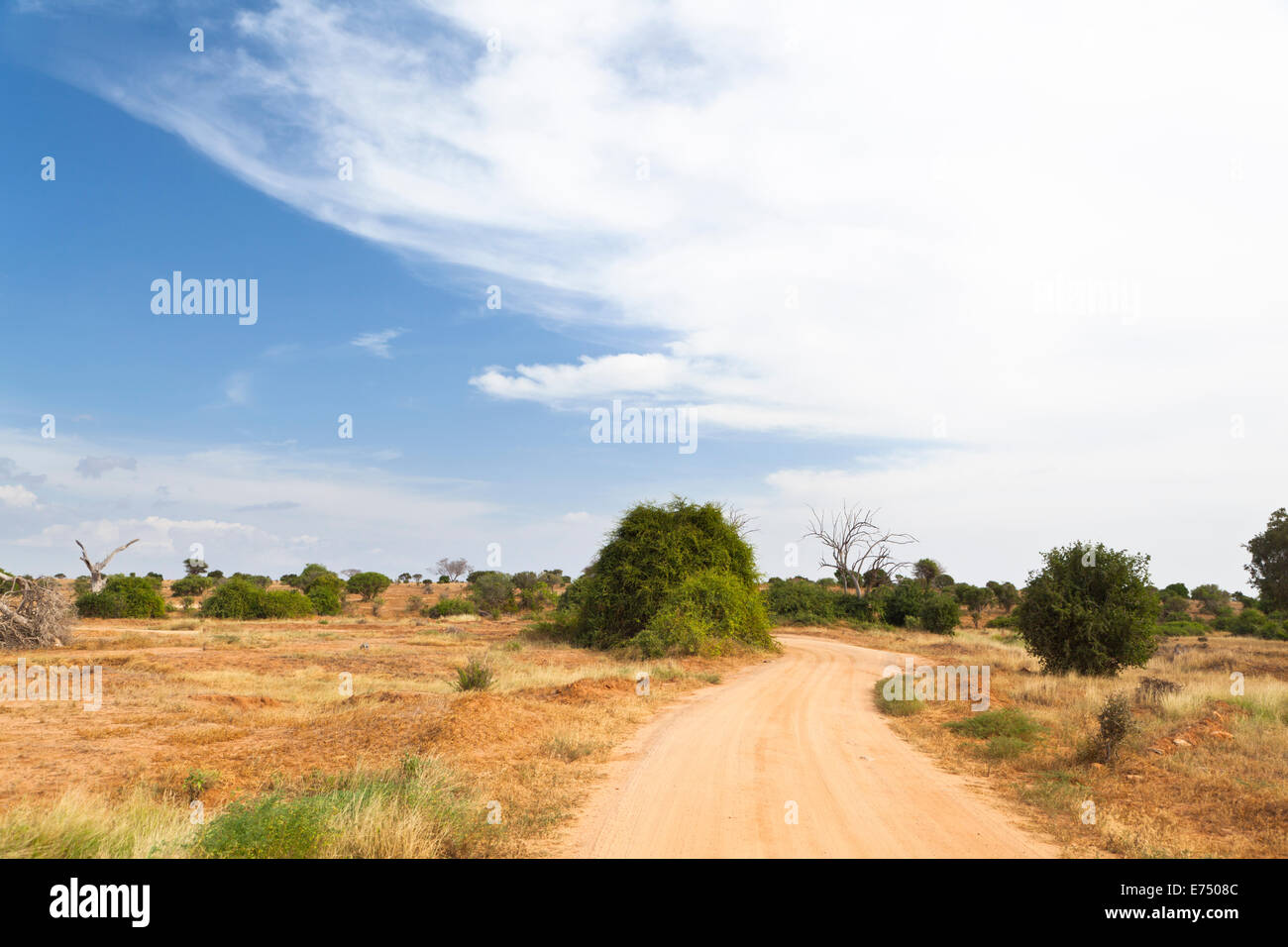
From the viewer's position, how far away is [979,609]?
71.4 m

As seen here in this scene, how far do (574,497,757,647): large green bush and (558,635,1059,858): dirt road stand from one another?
15.2m

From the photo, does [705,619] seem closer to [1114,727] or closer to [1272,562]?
[1114,727]

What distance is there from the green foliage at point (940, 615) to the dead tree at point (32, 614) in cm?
4623

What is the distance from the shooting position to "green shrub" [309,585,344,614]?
5803cm

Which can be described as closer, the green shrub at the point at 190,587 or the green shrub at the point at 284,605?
the green shrub at the point at 284,605

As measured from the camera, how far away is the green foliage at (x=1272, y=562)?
134 ft

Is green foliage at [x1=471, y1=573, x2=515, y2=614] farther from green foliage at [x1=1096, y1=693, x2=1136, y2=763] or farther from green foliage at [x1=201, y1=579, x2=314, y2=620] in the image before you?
green foliage at [x1=1096, y1=693, x2=1136, y2=763]

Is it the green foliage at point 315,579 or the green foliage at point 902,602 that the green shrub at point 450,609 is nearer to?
the green foliage at point 315,579

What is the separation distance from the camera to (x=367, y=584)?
7200cm

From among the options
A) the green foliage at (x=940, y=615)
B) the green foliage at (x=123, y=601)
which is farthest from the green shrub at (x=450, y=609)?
the green foliage at (x=940, y=615)

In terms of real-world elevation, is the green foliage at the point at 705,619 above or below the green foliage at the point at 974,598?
above

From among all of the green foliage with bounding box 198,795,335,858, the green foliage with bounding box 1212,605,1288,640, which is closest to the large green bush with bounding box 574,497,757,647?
the green foliage with bounding box 198,795,335,858
